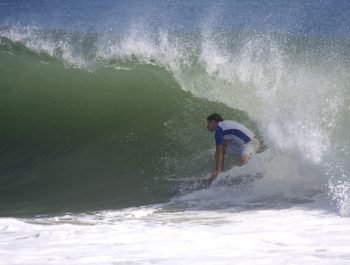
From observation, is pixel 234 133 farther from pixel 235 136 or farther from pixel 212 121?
pixel 212 121

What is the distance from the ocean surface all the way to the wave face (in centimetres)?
3

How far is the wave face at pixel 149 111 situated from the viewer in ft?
30.2

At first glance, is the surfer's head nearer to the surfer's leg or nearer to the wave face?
the surfer's leg

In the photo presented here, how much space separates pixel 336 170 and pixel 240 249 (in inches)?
125

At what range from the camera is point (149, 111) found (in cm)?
1282

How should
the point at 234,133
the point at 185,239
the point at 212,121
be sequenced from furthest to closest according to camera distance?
1. the point at 234,133
2. the point at 212,121
3. the point at 185,239

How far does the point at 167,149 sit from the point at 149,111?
1.74 m

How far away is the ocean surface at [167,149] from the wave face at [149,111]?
0.03m

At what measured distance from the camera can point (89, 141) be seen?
39.5 feet

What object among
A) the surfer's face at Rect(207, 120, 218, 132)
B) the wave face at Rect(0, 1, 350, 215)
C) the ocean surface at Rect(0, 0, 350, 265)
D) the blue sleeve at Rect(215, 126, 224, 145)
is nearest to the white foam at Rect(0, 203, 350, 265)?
the ocean surface at Rect(0, 0, 350, 265)

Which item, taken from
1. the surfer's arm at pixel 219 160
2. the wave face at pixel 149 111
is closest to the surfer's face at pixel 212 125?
the surfer's arm at pixel 219 160

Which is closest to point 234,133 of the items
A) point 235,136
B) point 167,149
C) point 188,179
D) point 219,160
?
point 235,136

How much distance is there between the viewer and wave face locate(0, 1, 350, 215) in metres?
9.20

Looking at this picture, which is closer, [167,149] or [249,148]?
[249,148]
